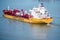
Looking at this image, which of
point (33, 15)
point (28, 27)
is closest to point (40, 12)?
point (33, 15)

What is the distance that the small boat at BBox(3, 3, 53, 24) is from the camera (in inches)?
112

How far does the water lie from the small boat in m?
0.04

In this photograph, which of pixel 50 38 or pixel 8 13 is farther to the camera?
pixel 8 13

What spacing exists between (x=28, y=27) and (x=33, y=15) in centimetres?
13

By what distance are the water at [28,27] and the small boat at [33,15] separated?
0.04 meters

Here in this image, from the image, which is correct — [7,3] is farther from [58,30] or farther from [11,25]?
[58,30]

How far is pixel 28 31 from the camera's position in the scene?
2865mm

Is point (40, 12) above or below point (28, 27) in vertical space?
above

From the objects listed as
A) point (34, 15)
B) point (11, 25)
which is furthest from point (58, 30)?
point (11, 25)

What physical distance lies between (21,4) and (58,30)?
45cm

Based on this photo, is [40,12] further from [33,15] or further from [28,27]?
[28,27]

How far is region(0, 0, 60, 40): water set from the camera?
2.82 meters

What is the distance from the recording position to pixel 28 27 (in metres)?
2.90

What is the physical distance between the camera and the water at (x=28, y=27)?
2.82m
